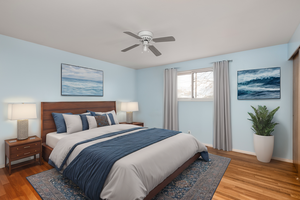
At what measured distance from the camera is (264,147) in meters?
3.16

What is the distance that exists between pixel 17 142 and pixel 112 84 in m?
2.80

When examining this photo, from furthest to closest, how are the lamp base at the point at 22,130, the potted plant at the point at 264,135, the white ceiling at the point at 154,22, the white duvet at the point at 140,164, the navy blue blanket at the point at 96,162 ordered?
the potted plant at the point at 264,135 < the lamp base at the point at 22,130 < the white ceiling at the point at 154,22 < the navy blue blanket at the point at 96,162 < the white duvet at the point at 140,164

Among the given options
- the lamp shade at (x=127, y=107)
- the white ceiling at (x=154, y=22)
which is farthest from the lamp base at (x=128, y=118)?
the white ceiling at (x=154, y=22)

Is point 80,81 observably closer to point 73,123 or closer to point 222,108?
Answer: point 73,123

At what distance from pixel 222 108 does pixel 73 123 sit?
3.61 meters

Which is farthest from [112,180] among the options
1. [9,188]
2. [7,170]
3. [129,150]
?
[7,170]

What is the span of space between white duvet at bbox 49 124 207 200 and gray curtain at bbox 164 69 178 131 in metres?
1.88

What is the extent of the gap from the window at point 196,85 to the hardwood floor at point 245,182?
1926 mm

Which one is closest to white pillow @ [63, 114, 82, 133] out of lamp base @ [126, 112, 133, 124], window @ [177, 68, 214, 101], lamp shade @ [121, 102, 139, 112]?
lamp shade @ [121, 102, 139, 112]

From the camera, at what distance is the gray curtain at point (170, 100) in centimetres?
479

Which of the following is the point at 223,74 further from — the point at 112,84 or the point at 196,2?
the point at 112,84

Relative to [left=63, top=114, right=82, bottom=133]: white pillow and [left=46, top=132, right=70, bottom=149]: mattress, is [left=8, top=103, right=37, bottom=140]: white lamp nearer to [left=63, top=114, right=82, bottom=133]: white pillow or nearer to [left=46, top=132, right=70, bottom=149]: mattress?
[left=46, top=132, right=70, bottom=149]: mattress

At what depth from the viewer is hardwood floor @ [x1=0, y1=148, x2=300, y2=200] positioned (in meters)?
2.12

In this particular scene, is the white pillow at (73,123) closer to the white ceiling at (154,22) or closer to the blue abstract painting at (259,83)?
the white ceiling at (154,22)
